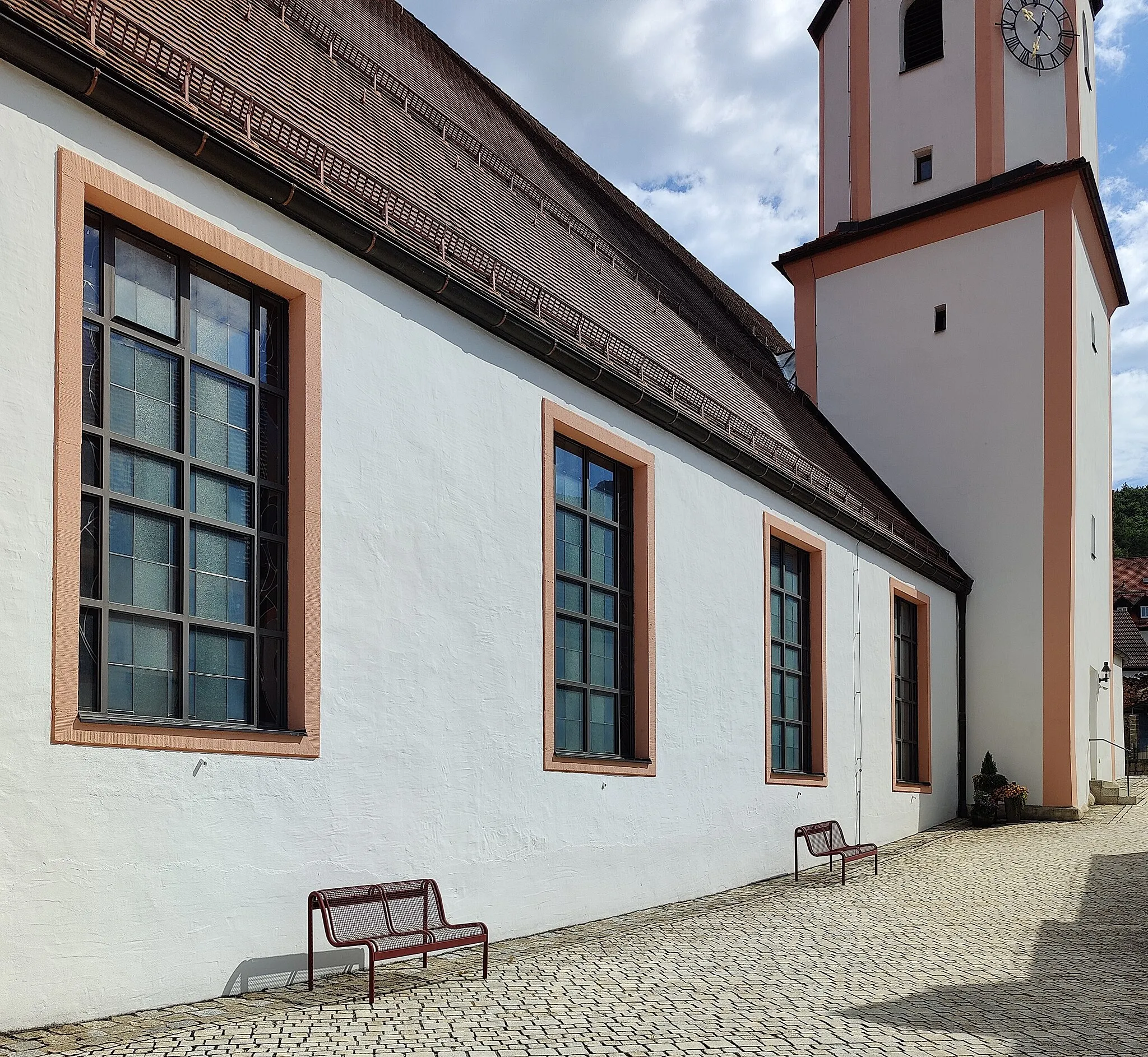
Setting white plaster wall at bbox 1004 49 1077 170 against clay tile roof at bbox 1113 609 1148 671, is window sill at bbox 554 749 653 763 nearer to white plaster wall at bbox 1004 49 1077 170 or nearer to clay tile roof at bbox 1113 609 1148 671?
white plaster wall at bbox 1004 49 1077 170

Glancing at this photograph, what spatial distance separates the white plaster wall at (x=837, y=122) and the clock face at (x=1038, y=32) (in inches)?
121

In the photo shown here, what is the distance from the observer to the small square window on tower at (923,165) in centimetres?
2259

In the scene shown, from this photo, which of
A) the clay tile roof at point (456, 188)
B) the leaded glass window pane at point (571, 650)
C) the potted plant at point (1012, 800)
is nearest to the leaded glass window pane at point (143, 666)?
the clay tile roof at point (456, 188)

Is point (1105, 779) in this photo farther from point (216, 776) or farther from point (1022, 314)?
point (216, 776)

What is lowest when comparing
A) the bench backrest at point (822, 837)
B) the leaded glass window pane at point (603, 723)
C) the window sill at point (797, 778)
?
the bench backrest at point (822, 837)

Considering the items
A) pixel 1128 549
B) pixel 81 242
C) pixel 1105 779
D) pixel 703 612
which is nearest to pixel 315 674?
pixel 81 242

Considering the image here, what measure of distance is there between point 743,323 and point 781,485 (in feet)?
28.1

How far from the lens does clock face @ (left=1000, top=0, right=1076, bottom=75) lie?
72.6 ft

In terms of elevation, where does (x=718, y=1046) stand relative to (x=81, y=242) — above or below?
below

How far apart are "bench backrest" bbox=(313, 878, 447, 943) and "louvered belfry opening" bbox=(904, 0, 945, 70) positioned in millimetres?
20268

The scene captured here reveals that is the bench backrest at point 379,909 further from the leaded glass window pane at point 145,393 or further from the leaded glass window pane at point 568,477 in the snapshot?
the leaded glass window pane at point 568,477

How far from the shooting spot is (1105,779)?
23.4m

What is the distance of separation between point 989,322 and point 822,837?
11.3m

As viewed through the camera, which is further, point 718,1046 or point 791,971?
point 791,971
